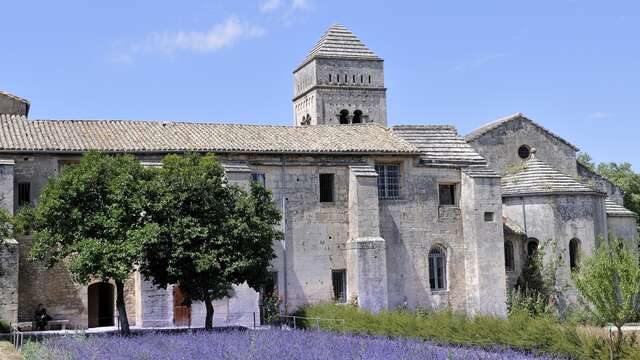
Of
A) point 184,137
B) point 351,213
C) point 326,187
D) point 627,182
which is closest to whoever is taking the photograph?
point 184,137

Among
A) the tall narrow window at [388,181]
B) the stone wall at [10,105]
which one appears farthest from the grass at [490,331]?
the stone wall at [10,105]

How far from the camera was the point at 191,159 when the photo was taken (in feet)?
88.1

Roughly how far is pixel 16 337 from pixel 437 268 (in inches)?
705

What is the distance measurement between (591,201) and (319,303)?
45.9ft

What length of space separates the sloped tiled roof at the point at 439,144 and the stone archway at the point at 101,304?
46.9ft

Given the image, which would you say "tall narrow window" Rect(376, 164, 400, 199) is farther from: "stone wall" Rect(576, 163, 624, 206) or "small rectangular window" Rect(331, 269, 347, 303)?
"stone wall" Rect(576, 163, 624, 206)

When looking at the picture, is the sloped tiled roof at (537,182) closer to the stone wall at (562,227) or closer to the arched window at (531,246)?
the stone wall at (562,227)

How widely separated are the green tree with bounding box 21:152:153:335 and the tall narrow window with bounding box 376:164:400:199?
11.8 metres

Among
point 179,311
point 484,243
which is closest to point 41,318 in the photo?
point 179,311

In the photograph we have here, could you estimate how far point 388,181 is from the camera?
3453 centimetres

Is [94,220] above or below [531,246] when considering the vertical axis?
above

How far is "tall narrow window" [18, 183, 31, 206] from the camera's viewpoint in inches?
1168

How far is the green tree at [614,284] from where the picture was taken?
18297 mm

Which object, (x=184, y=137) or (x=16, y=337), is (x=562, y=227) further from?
(x=16, y=337)
